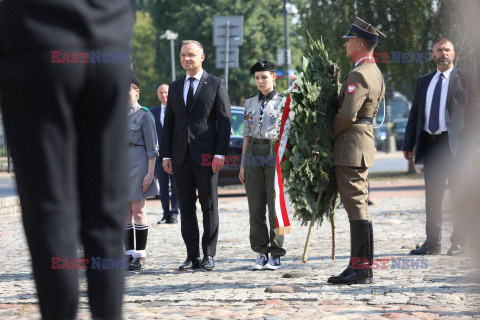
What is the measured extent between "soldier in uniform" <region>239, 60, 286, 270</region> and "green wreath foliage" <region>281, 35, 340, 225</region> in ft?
1.86

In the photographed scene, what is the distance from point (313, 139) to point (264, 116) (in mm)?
924

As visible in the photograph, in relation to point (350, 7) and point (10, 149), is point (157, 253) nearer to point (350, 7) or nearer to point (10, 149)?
point (10, 149)

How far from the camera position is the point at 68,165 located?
1.95 m

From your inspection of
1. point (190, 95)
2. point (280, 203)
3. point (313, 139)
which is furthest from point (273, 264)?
point (190, 95)

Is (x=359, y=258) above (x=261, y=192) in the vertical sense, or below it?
below

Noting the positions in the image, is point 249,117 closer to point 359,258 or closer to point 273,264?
point 273,264

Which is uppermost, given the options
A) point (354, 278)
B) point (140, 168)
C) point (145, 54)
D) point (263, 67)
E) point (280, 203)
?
point (145, 54)

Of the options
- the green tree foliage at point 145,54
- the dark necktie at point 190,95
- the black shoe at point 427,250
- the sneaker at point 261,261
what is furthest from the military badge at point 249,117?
the green tree foliage at point 145,54

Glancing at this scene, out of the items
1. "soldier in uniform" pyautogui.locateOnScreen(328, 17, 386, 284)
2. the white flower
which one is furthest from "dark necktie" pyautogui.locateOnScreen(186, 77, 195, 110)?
"soldier in uniform" pyautogui.locateOnScreen(328, 17, 386, 284)

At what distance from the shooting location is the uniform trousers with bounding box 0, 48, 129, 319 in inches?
74.8

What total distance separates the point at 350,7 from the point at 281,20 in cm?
2637

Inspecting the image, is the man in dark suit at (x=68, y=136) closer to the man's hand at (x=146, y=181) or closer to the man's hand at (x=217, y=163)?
the man's hand at (x=217, y=163)

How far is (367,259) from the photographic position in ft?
20.0

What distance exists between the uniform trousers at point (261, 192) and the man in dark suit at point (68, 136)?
16.8ft
